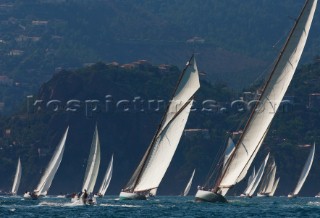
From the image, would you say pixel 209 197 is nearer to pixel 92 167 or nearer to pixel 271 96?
pixel 271 96

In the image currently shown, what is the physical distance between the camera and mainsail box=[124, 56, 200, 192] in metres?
117

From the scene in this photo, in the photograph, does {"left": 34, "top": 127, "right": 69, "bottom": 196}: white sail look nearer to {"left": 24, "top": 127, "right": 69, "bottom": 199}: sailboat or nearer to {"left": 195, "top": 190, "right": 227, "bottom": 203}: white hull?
{"left": 24, "top": 127, "right": 69, "bottom": 199}: sailboat

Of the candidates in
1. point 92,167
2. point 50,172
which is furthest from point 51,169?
point 92,167

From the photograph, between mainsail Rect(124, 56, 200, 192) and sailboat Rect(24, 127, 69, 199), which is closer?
mainsail Rect(124, 56, 200, 192)

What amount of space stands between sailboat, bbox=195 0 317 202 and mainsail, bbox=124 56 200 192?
12.6 m

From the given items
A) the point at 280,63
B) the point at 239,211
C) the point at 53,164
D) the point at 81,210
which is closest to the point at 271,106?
the point at 280,63

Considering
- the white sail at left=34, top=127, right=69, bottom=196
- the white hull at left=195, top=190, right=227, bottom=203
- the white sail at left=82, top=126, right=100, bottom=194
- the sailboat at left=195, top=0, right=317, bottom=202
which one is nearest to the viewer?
the sailboat at left=195, top=0, right=317, bottom=202

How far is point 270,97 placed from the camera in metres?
102

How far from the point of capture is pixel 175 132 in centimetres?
12088

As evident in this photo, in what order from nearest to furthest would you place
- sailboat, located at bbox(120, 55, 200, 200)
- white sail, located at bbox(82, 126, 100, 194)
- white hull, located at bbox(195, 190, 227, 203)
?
white hull, located at bbox(195, 190, 227, 203), sailboat, located at bbox(120, 55, 200, 200), white sail, located at bbox(82, 126, 100, 194)

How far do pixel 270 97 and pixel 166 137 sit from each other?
19.9 metres

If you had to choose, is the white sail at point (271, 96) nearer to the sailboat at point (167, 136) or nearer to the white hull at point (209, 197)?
the white hull at point (209, 197)

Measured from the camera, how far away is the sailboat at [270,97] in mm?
99625

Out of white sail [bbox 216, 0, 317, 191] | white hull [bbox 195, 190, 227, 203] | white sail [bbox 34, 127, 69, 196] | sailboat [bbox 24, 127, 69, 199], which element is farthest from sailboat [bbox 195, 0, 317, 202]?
white sail [bbox 34, 127, 69, 196]
